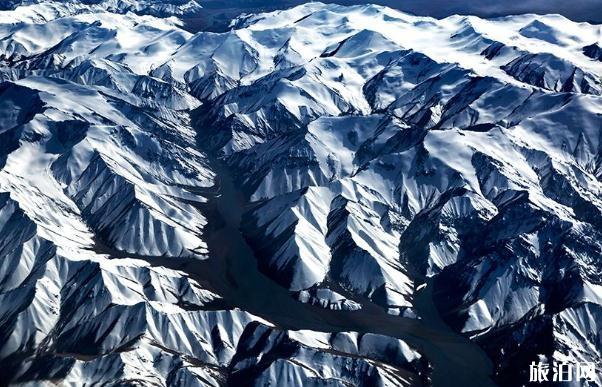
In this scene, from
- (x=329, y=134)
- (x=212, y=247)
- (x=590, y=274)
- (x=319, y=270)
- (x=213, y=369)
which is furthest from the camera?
(x=329, y=134)

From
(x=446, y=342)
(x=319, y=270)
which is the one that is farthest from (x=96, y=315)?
(x=446, y=342)

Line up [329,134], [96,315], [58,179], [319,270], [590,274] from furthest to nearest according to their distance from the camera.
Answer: [329,134], [58,179], [319,270], [590,274], [96,315]

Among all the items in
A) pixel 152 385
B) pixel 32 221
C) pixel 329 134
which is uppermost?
pixel 152 385

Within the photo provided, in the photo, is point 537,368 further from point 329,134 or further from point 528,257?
point 329,134

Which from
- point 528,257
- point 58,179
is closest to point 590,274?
point 528,257

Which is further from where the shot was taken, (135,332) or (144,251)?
(144,251)

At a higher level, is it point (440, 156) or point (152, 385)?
point (152, 385)
